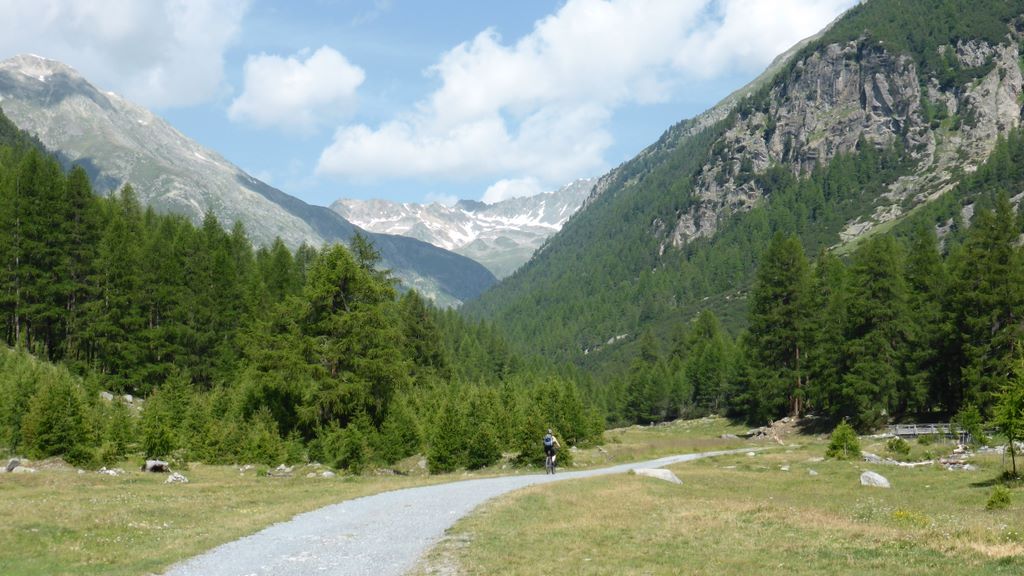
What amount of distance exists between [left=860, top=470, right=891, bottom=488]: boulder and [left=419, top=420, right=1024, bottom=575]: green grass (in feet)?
2.51

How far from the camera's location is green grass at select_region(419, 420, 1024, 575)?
45.9 ft

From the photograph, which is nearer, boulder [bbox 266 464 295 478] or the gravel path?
the gravel path

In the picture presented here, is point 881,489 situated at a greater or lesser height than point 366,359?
lesser

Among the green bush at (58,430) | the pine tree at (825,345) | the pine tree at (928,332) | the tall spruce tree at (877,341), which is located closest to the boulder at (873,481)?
the tall spruce tree at (877,341)

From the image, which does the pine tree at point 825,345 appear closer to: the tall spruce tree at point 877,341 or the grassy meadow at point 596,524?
the tall spruce tree at point 877,341

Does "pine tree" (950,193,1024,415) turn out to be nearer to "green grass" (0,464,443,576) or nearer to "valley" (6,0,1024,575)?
"valley" (6,0,1024,575)

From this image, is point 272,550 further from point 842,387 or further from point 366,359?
point 842,387

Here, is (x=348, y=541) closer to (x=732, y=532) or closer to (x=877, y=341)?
(x=732, y=532)

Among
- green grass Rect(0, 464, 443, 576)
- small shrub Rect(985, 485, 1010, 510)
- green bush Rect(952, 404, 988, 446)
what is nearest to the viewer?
green grass Rect(0, 464, 443, 576)

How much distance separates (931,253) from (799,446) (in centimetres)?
2508

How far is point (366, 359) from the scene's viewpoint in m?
44.9

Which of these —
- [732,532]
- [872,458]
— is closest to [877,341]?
[872,458]

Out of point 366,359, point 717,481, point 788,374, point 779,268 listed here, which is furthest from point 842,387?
point 366,359

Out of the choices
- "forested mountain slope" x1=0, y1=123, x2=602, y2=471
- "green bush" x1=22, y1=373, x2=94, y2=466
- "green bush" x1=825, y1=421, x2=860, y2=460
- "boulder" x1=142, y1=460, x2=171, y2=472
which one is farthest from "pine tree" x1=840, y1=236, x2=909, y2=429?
"green bush" x1=22, y1=373, x2=94, y2=466
